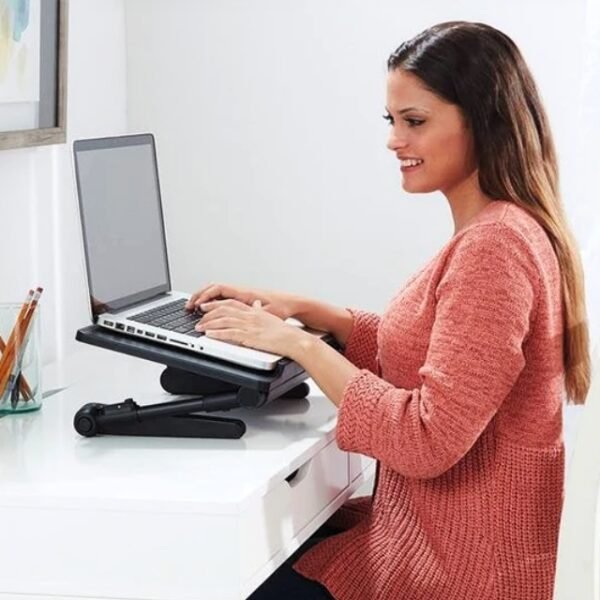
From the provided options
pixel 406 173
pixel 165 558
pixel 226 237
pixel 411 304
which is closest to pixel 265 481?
pixel 165 558

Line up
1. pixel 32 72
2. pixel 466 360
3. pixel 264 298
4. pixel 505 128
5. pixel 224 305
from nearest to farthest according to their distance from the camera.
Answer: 1. pixel 466 360
2. pixel 505 128
3. pixel 224 305
4. pixel 264 298
5. pixel 32 72

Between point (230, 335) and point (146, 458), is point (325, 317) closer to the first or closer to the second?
point (230, 335)

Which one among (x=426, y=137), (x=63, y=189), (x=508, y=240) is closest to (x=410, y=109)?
(x=426, y=137)

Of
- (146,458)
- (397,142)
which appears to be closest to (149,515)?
(146,458)

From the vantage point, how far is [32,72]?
226 centimetres

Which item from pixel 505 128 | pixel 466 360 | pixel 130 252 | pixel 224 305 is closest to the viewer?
pixel 466 360

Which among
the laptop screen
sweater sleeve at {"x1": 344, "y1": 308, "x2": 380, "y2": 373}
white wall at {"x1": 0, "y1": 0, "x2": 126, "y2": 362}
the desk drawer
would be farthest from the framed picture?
the desk drawer

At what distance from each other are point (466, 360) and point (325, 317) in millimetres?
485

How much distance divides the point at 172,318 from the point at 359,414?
1.18 ft

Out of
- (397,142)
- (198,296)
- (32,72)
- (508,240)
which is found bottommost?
(198,296)

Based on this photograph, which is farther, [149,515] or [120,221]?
[120,221]

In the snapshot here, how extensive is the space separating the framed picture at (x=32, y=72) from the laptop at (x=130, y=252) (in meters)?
0.24

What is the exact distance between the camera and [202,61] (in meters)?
2.75

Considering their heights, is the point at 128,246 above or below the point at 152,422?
above
